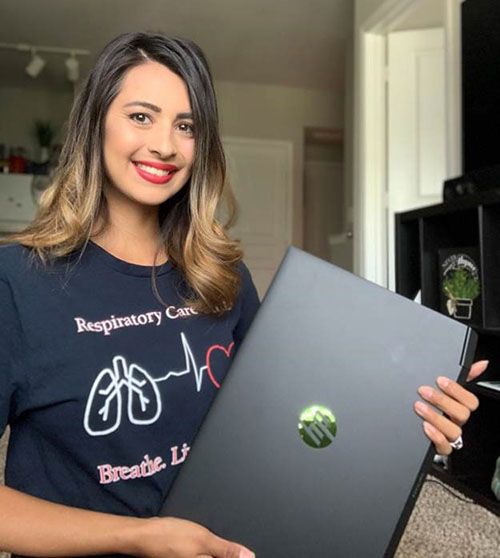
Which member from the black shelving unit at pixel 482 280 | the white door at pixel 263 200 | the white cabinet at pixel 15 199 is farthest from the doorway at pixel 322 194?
the black shelving unit at pixel 482 280

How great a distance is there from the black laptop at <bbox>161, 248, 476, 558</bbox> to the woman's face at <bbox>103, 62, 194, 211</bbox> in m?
0.31

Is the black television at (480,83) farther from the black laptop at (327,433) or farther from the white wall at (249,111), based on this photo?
the white wall at (249,111)

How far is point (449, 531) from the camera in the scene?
159 centimetres

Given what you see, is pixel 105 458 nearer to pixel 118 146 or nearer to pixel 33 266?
pixel 33 266

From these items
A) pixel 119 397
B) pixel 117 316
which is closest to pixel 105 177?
pixel 117 316

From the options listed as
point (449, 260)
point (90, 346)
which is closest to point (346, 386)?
point (90, 346)

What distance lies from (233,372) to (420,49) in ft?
9.92

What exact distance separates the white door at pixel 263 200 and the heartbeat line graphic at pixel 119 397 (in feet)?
15.1

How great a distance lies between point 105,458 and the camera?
716mm

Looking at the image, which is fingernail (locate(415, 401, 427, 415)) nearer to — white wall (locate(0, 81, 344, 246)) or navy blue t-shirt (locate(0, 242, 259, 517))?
navy blue t-shirt (locate(0, 242, 259, 517))

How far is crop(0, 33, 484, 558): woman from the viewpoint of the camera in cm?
68

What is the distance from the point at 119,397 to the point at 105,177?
1.02 ft

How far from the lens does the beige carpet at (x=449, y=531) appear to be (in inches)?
57.7

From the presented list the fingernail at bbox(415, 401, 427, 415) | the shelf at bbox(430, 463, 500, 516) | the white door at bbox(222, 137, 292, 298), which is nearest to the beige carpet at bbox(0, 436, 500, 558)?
the shelf at bbox(430, 463, 500, 516)
